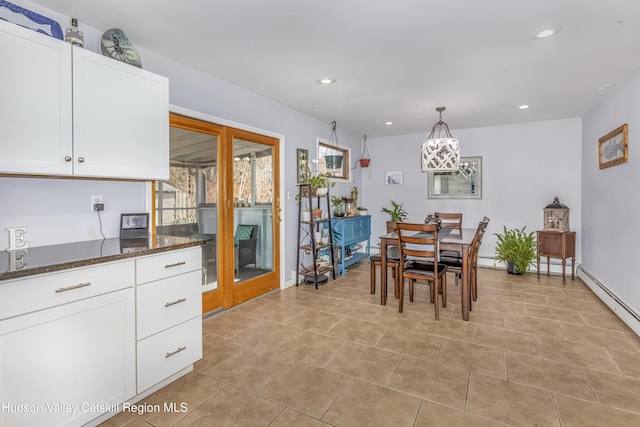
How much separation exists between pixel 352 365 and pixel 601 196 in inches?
150

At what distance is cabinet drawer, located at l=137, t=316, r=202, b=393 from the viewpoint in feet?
6.48

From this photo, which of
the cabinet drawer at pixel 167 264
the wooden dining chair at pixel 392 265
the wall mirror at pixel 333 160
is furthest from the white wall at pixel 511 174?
the cabinet drawer at pixel 167 264

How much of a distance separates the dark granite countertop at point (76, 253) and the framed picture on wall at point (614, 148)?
13.4ft

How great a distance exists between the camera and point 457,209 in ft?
19.3

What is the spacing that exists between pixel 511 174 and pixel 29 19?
599 centimetres

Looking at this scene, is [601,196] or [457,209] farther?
[457,209]

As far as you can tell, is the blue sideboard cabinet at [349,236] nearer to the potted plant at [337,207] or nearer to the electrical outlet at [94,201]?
the potted plant at [337,207]

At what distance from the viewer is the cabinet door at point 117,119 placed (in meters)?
1.98

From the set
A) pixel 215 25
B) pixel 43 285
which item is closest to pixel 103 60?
pixel 215 25

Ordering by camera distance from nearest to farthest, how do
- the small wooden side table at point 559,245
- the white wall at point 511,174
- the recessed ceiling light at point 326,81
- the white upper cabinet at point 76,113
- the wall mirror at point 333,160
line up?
the white upper cabinet at point 76,113
the recessed ceiling light at point 326,81
the small wooden side table at point 559,245
the wall mirror at point 333,160
the white wall at point 511,174

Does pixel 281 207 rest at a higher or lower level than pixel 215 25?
lower

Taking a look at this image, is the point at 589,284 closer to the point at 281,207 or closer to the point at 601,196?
the point at 601,196

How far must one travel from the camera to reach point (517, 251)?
16.4 ft

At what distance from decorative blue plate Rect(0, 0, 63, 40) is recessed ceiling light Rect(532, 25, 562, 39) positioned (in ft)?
10.4
